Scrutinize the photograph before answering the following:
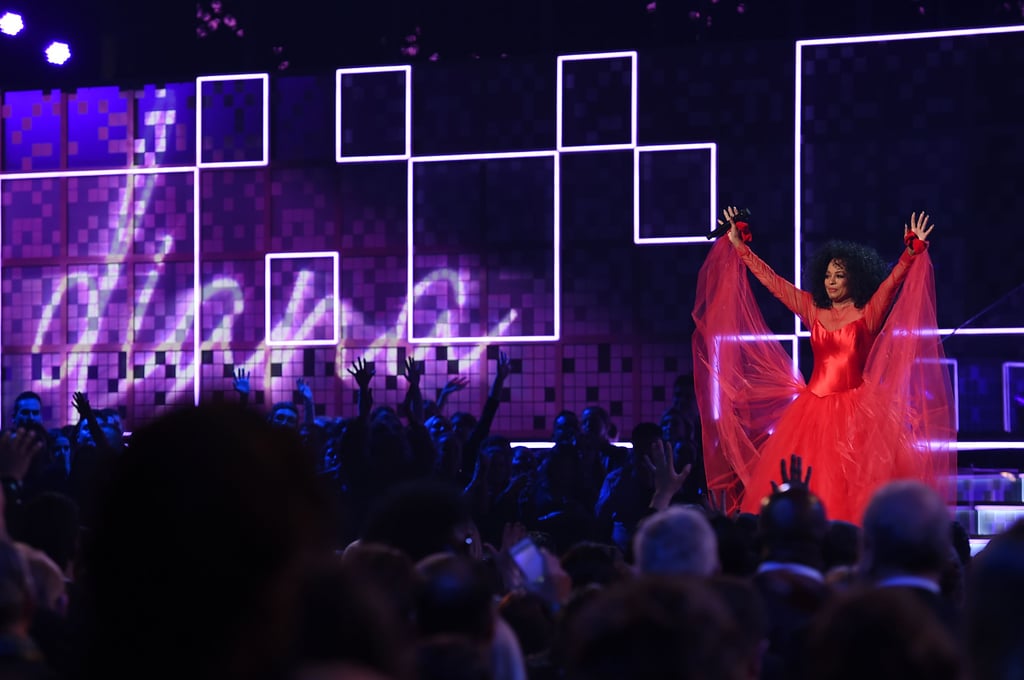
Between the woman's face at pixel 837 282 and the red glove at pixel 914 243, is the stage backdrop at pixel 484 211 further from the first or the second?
the red glove at pixel 914 243

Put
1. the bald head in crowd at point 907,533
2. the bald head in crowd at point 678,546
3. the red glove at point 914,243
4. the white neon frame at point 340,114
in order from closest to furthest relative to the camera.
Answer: the bald head in crowd at point 907,533
the bald head in crowd at point 678,546
the red glove at point 914,243
the white neon frame at point 340,114

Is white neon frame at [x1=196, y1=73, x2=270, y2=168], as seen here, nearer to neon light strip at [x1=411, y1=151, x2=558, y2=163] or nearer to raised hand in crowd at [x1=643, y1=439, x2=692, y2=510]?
neon light strip at [x1=411, y1=151, x2=558, y2=163]

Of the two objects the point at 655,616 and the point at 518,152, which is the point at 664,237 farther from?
the point at 655,616

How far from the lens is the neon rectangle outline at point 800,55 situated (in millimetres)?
7617

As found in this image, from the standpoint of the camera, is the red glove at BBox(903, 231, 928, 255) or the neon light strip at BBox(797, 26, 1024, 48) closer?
the red glove at BBox(903, 231, 928, 255)

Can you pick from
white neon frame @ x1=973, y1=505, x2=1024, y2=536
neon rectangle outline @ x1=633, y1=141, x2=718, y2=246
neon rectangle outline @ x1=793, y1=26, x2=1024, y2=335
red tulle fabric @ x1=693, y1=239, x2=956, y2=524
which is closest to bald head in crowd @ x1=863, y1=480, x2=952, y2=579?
red tulle fabric @ x1=693, y1=239, x2=956, y2=524

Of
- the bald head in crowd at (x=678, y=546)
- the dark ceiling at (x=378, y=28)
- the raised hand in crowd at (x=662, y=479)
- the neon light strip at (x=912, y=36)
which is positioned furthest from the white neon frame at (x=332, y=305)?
the bald head in crowd at (x=678, y=546)

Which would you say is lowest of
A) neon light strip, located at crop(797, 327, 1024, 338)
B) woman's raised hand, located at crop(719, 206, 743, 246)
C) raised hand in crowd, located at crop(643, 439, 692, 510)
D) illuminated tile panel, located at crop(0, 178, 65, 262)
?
raised hand in crowd, located at crop(643, 439, 692, 510)

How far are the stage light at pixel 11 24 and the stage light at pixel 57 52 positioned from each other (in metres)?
0.23

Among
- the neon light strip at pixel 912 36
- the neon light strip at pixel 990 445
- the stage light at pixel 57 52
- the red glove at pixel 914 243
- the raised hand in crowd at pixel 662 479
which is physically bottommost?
the neon light strip at pixel 990 445

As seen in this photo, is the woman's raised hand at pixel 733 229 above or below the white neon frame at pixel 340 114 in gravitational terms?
below

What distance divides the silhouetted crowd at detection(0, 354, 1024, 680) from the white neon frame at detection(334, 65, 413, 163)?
4512mm

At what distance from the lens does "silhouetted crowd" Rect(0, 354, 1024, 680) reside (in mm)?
922

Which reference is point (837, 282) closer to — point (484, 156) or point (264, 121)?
point (484, 156)
